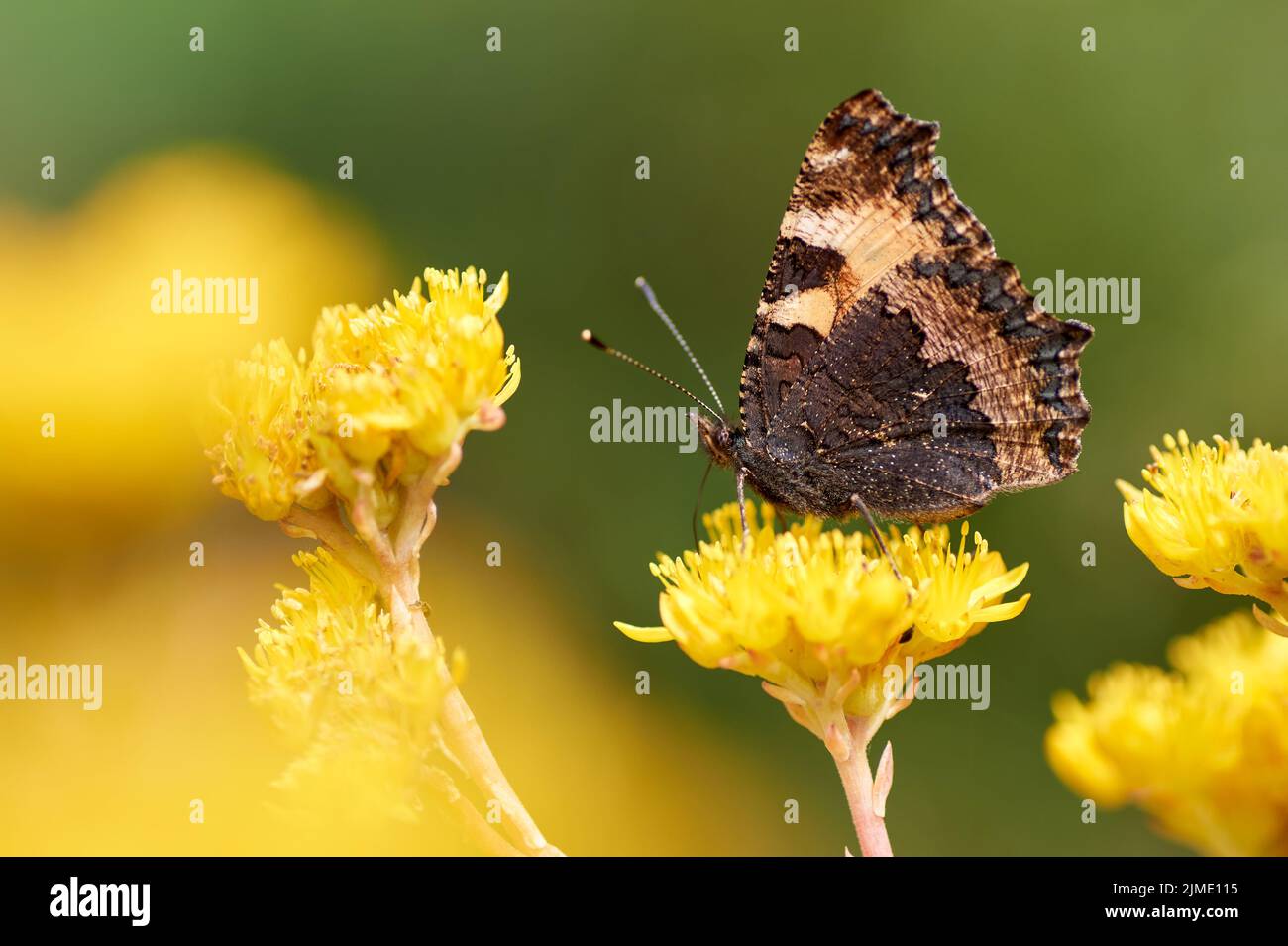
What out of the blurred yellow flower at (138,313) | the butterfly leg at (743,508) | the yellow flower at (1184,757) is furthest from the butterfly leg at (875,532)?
Answer: the blurred yellow flower at (138,313)

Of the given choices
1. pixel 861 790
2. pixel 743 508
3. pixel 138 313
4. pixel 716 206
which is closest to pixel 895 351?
pixel 743 508

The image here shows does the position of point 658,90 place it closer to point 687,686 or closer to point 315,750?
point 687,686

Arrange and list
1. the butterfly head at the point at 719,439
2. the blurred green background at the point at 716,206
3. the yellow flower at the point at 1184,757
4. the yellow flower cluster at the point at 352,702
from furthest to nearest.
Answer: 1. the blurred green background at the point at 716,206
2. the butterfly head at the point at 719,439
3. the yellow flower cluster at the point at 352,702
4. the yellow flower at the point at 1184,757

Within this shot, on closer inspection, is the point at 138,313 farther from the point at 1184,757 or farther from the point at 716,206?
the point at 1184,757

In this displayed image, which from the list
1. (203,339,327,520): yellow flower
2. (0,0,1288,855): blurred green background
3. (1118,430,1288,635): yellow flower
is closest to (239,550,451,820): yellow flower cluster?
(203,339,327,520): yellow flower

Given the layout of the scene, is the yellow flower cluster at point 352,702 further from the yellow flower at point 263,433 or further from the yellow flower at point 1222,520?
the yellow flower at point 1222,520

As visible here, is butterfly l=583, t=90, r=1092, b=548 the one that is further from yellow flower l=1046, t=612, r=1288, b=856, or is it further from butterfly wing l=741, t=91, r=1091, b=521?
yellow flower l=1046, t=612, r=1288, b=856

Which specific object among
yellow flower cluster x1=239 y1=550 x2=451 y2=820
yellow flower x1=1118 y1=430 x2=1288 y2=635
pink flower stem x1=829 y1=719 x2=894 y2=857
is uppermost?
yellow flower x1=1118 y1=430 x2=1288 y2=635
